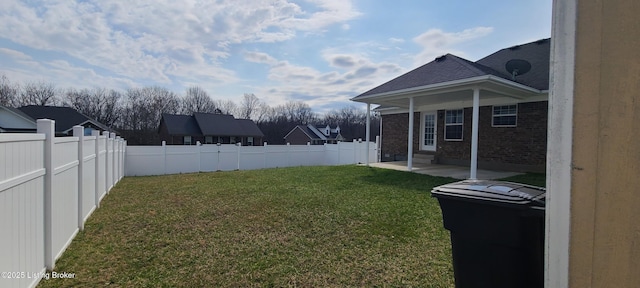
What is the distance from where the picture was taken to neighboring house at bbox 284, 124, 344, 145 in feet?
159

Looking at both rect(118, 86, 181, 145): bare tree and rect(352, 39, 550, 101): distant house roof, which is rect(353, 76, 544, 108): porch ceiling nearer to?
rect(352, 39, 550, 101): distant house roof

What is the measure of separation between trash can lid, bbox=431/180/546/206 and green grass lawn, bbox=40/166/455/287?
125 cm

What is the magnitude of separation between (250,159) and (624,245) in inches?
612

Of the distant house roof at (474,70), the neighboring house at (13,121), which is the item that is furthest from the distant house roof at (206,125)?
the distant house roof at (474,70)

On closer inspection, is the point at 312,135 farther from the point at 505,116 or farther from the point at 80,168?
the point at 80,168

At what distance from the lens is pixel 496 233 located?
192 centimetres

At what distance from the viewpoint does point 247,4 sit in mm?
9031

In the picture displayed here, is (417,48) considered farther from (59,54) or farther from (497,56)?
(59,54)

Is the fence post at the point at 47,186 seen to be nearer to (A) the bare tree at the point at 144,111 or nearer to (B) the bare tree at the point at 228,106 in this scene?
(A) the bare tree at the point at 144,111

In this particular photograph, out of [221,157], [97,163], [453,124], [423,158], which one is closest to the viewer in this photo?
[97,163]

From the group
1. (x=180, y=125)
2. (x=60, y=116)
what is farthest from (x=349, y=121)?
(x=60, y=116)

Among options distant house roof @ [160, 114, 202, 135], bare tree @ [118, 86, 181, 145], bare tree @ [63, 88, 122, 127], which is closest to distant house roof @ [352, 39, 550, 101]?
distant house roof @ [160, 114, 202, 135]

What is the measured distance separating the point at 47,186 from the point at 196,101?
50.4 m

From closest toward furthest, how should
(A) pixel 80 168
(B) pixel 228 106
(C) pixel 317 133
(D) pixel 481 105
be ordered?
(A) pixel 80 168
(D) pixel 481 105
(C) pixel 317 133
(B) pixel 228 106
